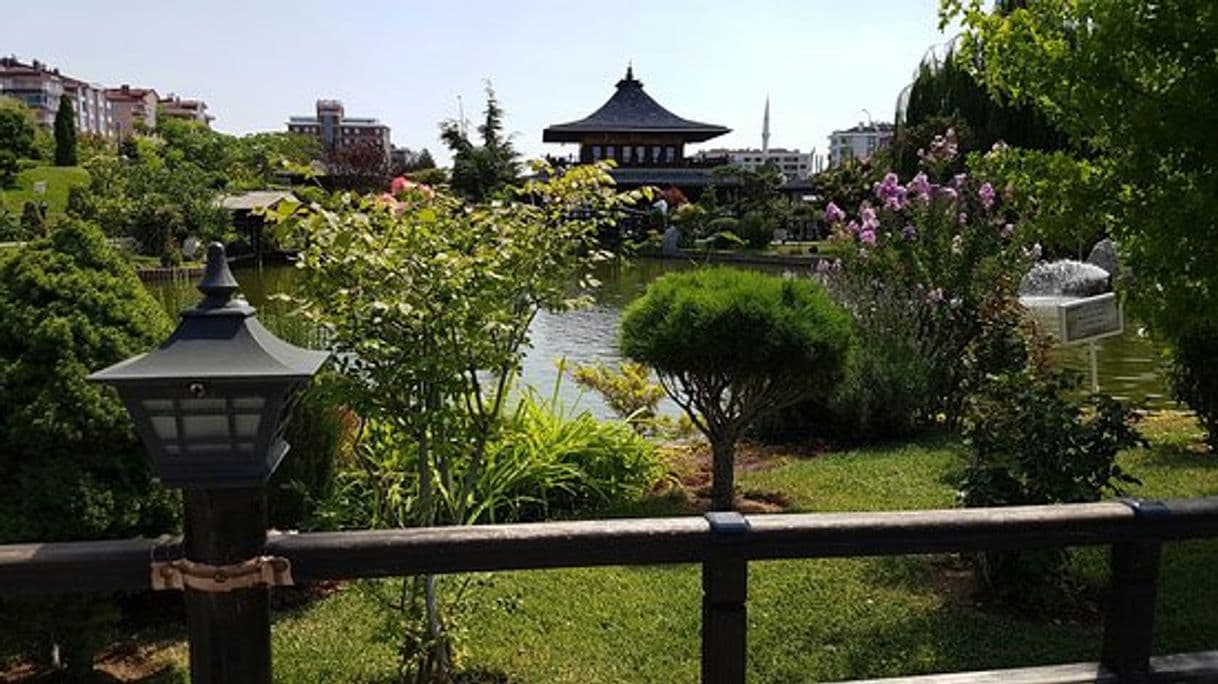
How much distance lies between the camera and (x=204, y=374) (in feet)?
5.36

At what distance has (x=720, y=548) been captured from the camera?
196cm

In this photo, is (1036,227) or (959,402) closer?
(1036,227)

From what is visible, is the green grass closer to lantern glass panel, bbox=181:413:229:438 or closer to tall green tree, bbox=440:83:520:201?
tall green tree, bbox=440:83:520:201

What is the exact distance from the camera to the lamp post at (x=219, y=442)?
1646 mm

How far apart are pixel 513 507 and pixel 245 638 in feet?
10.7

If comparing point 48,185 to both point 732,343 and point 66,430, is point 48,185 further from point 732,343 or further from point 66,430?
point 66,430

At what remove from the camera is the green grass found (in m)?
38.7

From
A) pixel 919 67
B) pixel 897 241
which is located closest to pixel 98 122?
pixel 919 67

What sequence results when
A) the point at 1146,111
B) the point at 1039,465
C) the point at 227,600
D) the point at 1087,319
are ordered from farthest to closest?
the point at 1087,319, the point at 1039,465, the point at 1146,111, the point at 227,600

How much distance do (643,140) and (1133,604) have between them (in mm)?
39829

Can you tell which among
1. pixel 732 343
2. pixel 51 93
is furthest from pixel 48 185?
pixel 51 93

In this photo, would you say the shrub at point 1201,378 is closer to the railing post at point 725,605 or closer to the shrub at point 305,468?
the shrub at point 305,468

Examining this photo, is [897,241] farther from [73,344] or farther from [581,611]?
[73,344]

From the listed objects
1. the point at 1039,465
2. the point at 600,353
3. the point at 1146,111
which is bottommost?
the point at 600,353
